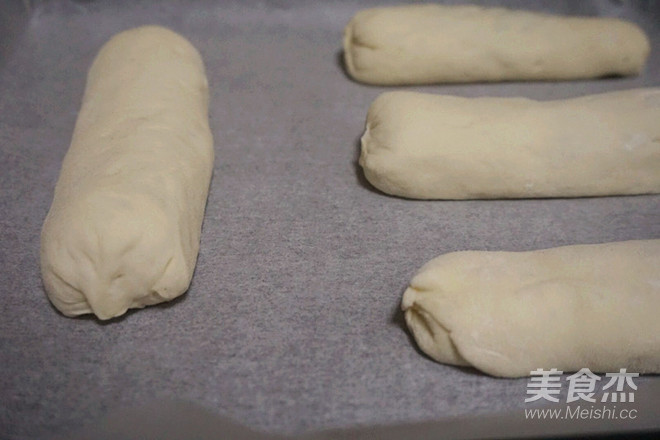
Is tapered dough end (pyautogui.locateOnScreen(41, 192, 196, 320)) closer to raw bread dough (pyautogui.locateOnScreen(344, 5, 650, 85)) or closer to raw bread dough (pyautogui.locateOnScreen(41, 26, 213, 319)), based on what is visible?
raw bread dough (pyautogui.locateOnScreen(41, 26, 213, 319))

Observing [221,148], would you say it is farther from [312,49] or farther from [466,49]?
[466,49]

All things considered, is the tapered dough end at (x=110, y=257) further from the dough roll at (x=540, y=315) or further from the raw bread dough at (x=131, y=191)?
the dough roll at (x=540, y=315)

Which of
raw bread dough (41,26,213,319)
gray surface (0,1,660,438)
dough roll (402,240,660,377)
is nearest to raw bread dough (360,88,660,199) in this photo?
gray surface (0,1,660,438)

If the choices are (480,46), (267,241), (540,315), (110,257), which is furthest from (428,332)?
(480,46)

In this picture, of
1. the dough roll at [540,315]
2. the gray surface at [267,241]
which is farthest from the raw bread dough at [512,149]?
the dough roll at [540,315]

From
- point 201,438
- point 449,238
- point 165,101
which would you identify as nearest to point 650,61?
point 449,238
